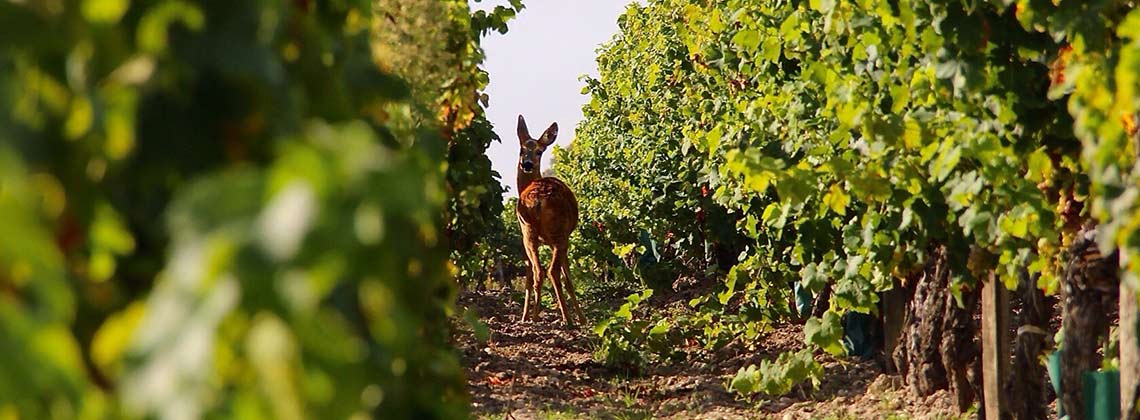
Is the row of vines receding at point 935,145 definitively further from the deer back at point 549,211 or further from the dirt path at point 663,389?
the deer back at point 549,211

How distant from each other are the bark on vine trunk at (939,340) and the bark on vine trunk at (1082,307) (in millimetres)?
1799

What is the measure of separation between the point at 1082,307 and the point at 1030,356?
→ 1185 mm

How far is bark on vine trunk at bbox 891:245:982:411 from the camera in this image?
25.1 feet

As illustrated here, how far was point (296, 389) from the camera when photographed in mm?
1118

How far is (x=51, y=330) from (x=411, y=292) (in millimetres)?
1043

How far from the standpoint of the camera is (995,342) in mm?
6660

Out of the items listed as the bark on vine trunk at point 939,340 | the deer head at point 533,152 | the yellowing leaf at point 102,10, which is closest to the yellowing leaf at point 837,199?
the bark on vine trunk at point 939,340

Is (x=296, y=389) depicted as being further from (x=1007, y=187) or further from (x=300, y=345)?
(x=1007, y=187)

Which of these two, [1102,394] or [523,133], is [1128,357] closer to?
[1102,394]

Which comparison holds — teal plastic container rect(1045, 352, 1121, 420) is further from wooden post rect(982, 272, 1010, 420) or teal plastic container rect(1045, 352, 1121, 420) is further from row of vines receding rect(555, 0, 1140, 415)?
wooden post rect(982, 272, 1010, 420)

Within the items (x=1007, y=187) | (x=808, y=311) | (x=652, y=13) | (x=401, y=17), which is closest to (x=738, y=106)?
(x=808, y=311)

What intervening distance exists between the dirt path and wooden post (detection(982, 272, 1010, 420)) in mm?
1267

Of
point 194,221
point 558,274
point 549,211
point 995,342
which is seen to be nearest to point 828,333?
point 995,342

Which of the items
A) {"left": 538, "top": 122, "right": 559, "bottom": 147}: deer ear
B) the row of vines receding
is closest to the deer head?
{"left": 538, "top": 122, "right": 559, "bottom": 147}: deer ear
